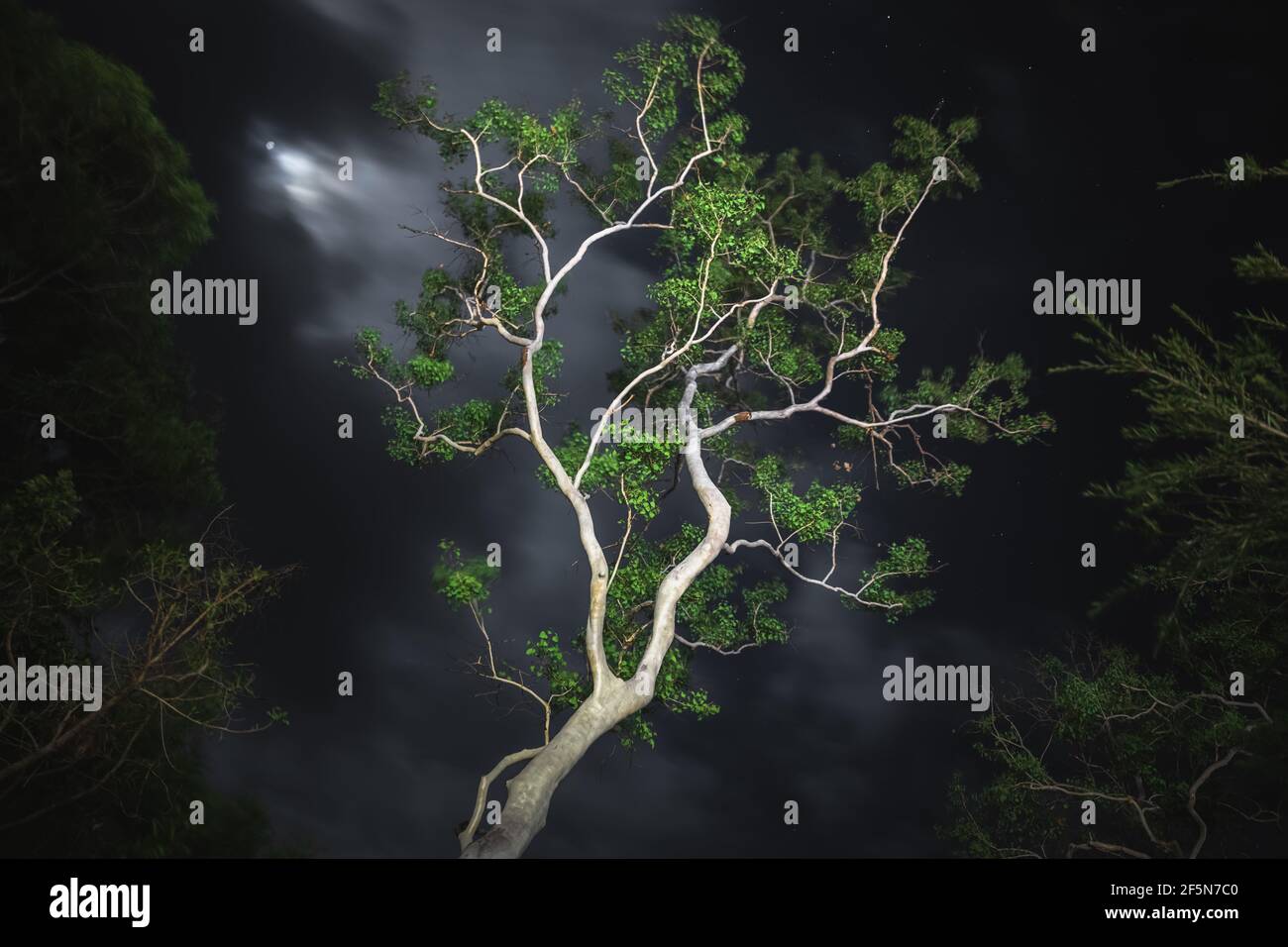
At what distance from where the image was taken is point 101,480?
11742mm

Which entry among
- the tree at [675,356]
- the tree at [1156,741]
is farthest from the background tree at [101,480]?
the tree at [1156,741]

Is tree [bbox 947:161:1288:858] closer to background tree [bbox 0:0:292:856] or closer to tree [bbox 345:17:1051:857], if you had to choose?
tree [bbox 345:17:1051:857]

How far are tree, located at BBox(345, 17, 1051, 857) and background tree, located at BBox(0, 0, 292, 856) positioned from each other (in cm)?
276

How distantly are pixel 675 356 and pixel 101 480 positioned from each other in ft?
24.5

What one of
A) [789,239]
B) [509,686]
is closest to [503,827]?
[509,686]

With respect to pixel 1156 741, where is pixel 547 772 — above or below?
above

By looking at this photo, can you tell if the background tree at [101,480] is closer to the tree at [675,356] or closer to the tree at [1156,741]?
the tree at [675,356]

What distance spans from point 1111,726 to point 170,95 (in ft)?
62.3

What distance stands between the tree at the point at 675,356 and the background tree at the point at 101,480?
276 cm

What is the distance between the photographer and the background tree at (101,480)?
945cm

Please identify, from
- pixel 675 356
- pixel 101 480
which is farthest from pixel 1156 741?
pixel 101 480

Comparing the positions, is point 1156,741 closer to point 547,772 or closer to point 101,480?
point 547,772
